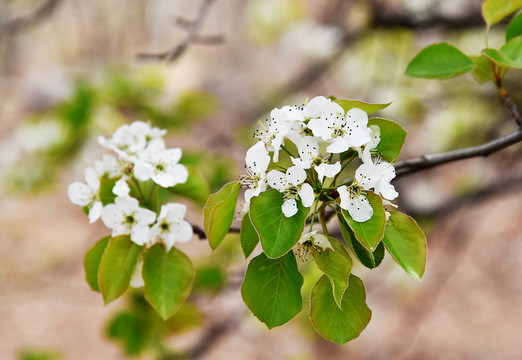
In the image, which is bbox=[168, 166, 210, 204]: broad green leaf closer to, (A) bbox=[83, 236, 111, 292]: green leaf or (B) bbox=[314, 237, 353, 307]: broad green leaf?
(A) bbox=[83, 236, 111, 292]: green leaf

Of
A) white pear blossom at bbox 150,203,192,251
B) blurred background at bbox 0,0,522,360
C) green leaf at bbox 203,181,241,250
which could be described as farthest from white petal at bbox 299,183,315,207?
blurred background at bbox 0,0,522,360

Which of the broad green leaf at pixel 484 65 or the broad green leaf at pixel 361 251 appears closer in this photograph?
the broad green leaf at pixel 361 251

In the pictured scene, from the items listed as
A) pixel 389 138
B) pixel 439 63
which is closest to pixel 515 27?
pixel 439 63

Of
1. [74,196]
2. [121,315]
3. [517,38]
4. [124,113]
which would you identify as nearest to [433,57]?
[517,38]

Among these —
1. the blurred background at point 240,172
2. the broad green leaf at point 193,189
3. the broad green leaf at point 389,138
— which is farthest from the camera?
the blurred background at point 240,172

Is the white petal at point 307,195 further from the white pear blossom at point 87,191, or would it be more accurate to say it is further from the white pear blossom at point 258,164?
the white pear blossom at point 87,191

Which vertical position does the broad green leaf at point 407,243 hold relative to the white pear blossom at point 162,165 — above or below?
above

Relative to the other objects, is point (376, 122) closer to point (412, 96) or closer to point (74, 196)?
point (74, 196)

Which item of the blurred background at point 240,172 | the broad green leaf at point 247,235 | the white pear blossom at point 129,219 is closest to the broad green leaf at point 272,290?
the broad green leaf at point 247,235
